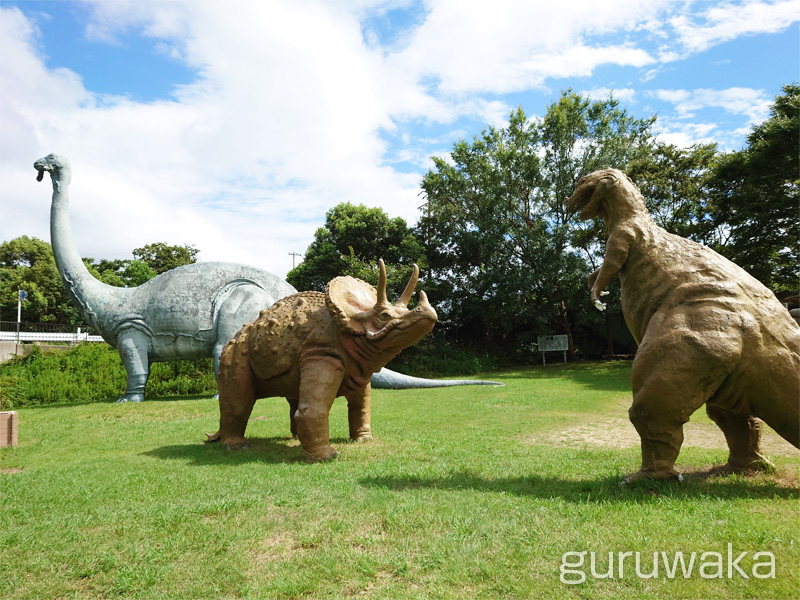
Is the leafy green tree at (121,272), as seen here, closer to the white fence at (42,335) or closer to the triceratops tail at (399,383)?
the white fence at (42,335)

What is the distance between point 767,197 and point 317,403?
58.5ft

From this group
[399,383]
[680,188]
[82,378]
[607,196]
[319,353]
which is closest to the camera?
[607,196]

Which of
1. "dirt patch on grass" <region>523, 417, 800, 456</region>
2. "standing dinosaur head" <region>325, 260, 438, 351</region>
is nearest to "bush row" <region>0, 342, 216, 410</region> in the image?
"standing dinosaur head" <region>325, 260, 438, 351</region>

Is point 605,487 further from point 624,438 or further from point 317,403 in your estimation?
point 624,438

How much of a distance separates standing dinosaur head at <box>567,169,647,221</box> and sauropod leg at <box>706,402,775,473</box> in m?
1.90

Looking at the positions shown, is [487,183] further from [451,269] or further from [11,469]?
[11,469]

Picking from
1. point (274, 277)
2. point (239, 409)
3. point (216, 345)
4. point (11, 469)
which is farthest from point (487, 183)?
point (11, 469)

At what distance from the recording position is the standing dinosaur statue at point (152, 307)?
513 inches

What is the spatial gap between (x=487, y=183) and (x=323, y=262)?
338 inches

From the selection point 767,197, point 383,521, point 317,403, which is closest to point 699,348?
point 383,521

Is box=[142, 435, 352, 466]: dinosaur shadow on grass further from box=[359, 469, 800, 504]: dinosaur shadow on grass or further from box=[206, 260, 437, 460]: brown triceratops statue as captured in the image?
box=[359, 469, 800, 504]: dinosaur shadow on grass

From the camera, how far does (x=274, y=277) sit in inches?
569

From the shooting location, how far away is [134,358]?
13.0 metres

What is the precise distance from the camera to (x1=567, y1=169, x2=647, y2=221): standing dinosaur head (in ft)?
16.0
